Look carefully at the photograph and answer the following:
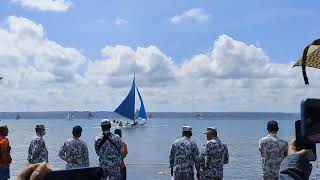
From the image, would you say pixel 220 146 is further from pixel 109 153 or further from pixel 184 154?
pixel 109 153

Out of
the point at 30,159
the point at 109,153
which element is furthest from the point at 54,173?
the point at 30,159

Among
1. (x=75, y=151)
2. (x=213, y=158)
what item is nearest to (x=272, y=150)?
(x=213, y=158)

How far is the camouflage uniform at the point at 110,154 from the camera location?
10.2 m

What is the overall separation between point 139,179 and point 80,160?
13.5 meters

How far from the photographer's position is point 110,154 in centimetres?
1027

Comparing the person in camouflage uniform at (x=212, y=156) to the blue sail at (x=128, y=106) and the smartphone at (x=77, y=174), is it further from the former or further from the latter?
the blue sail at (x=128, y=106)

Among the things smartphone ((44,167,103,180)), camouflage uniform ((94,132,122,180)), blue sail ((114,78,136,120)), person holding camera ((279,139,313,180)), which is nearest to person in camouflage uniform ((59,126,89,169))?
camouflage uniform ((94,132,122,180))

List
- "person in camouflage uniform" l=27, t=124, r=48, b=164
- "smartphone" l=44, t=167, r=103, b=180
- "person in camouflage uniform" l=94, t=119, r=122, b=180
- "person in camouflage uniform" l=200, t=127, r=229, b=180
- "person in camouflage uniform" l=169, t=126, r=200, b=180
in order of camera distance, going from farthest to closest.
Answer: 1. "person in camouflage uniform" l=27, t=124, r=48, b=164
2. "person in camouflage uniform" l=169, t=126, r=200, b=180
3. "person in camouflage uniform" l=200, t=127, r=229, b=180
4. "person in camouflage uniform" l=94, t=119, r=122, b=180
5. "smartphone" l=44, t=167, r=103, b=180

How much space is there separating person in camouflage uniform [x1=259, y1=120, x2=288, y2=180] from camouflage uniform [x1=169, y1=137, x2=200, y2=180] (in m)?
1.26

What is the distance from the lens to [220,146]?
1034 cm

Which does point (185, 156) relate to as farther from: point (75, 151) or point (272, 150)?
point (75, 151)

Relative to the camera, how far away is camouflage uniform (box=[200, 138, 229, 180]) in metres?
10.3

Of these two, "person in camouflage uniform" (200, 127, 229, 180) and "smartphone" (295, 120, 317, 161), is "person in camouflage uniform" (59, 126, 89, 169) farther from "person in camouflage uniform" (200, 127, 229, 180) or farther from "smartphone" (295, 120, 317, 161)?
"smartphone" (295, 120, 317, 161)

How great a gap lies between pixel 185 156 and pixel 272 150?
5.16 feet
